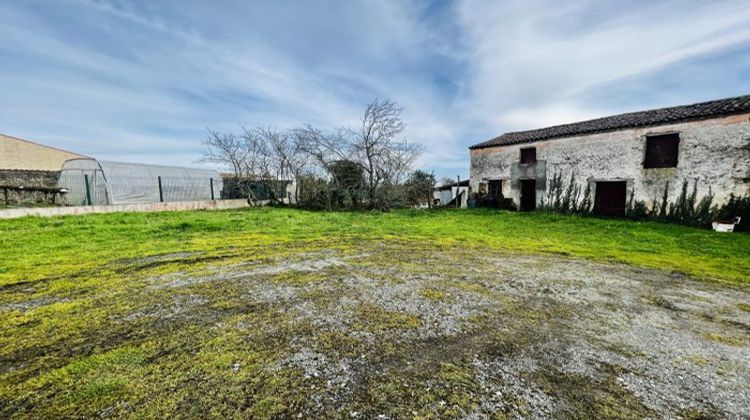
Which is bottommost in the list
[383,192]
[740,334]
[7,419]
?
[740,334]

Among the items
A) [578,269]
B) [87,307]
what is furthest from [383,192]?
[87,307]

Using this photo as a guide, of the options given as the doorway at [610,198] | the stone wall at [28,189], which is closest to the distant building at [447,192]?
the doorway at [610,198]

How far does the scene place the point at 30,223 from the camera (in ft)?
28.3

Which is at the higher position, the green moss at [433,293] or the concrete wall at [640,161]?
the concrete wall at [640,161]

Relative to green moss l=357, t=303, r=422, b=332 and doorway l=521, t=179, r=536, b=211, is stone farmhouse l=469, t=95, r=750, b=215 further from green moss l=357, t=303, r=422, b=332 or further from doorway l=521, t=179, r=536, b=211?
green moss l=357, t=303, r=422, b=332

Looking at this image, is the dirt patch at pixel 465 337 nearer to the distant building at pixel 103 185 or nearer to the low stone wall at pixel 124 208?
the low stone wall at pixel 124 208

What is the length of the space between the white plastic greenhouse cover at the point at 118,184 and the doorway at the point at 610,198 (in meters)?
20.5

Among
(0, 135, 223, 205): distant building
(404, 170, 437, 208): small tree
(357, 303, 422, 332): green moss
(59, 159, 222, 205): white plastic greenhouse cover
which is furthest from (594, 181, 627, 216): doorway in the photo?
(59, 159, 222, 205): white plastic greenhouse cover

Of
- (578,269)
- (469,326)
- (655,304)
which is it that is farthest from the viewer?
(578,269)

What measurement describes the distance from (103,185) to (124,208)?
2.39 m

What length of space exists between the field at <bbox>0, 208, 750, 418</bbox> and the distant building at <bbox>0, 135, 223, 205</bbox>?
10003mm

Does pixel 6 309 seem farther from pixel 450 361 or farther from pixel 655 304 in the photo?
pixel 655 304

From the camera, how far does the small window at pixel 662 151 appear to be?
12359 millimetres

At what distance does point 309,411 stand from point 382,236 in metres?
6.43
